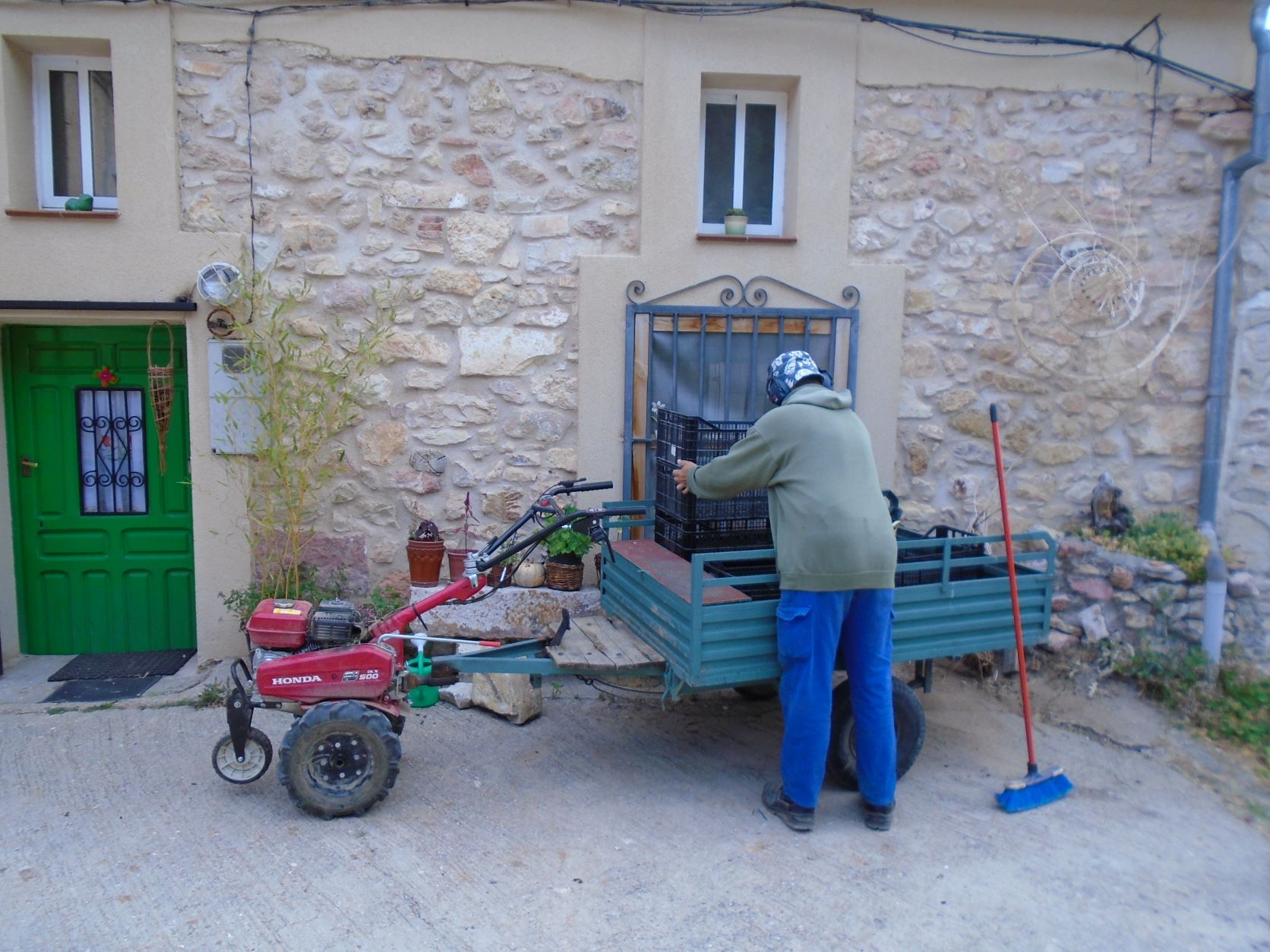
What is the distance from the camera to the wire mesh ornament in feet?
19.1

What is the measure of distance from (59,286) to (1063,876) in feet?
18.9

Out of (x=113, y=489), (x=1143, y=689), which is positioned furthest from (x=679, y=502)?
(x=113, y=489)

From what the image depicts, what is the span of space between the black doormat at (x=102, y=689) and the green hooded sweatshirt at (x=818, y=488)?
11.9 ft

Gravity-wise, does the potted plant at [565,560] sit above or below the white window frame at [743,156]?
below

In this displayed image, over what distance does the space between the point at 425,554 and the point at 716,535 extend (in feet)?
5.76

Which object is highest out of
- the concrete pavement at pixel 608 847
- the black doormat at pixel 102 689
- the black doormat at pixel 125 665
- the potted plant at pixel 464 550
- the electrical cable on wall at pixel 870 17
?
the electrical cable on wall at pixel 870 17

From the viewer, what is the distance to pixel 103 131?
5500 mm

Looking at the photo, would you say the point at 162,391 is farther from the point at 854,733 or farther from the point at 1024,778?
the point at 1024,778

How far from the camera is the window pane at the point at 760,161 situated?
5844 millimetres

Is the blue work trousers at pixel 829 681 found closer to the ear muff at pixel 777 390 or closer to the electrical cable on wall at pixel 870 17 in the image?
the ear muff at pixel 777 390

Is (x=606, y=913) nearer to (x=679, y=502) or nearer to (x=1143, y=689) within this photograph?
(x=679, y=502)

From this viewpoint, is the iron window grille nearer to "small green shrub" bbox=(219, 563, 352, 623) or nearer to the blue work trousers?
"small green shrub" bbox=(219, 563, 352, 623)

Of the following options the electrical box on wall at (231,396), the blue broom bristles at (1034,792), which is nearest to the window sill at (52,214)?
the electrical box on wall at (231,396)

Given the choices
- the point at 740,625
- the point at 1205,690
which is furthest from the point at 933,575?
the point at 1205,690
